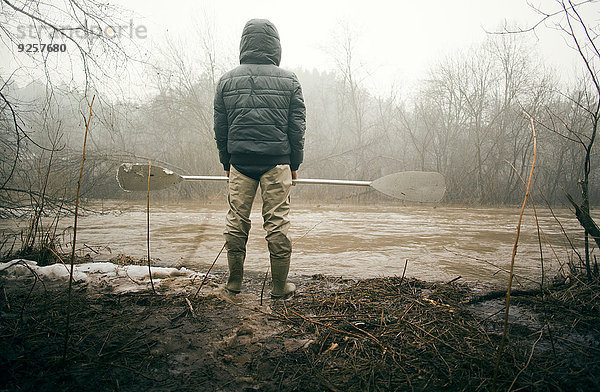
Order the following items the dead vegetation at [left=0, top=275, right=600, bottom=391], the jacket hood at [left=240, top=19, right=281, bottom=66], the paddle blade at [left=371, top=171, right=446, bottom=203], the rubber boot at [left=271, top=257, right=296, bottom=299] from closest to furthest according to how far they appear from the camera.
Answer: the dead vegetation at [left=0, top=275, right=600, bottom=391] < the rubber boot at [left=271, top=257, right=296, bottom=299] < the jacket hood at [left=240, top=19, right=281, bottom=66] < the paddle blade at [left=371, top=171, right=446, bottom=203]

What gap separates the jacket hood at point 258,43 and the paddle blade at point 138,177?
123cm

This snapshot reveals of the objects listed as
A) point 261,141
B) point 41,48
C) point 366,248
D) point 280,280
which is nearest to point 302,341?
point 280,280

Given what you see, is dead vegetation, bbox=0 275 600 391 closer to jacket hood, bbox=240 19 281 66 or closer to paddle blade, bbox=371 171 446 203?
paddle blade, bbox=371 171 446 203

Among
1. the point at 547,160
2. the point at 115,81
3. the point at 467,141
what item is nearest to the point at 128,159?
the point at 115,81

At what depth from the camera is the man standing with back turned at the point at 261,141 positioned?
246 cm

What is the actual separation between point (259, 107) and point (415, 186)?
1.67 meters

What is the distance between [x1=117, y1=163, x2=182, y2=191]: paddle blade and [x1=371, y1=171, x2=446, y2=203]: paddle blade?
77.4 inches

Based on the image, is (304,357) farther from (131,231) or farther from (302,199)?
(302,199)

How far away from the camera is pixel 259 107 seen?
247 centimetres

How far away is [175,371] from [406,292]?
157cm

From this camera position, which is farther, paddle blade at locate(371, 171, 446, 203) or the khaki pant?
paddle blade at locate(371, 171, 446, 203)

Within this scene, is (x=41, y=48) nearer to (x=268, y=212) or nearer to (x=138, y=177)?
(x=138, y=177)

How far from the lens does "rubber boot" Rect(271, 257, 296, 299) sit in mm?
2408

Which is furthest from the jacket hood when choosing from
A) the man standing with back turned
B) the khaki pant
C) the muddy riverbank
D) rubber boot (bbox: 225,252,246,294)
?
the muddy riverbank
